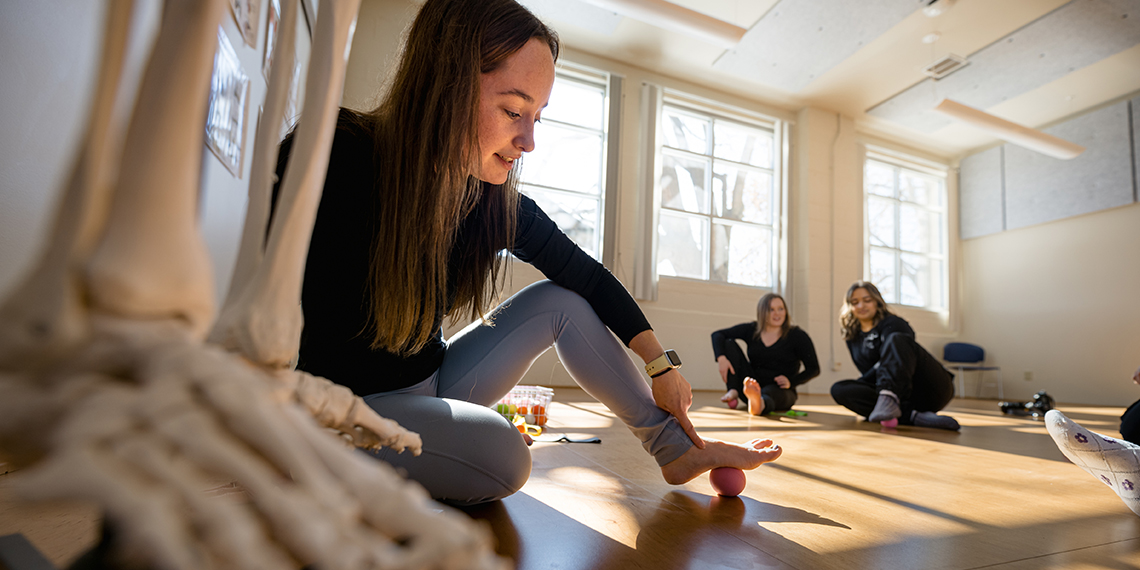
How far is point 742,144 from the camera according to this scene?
659cm

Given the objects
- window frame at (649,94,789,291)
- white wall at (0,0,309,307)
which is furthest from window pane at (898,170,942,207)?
white wall at (0,0,309,307)

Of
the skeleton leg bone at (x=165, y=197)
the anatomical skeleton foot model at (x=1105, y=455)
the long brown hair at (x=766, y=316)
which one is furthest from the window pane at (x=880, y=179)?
the skeleton leg bone at (x=165, y=197)

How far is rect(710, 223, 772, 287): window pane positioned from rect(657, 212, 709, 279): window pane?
0.13 metres

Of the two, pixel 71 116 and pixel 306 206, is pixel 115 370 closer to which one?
pixel 306 206

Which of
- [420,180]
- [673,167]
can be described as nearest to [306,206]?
[420,180]

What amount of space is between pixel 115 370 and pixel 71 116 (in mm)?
1220

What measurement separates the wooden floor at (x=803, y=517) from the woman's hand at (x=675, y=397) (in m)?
0.14

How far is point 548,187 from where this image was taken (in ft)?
18.5

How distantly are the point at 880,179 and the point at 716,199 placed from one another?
2.56 meters

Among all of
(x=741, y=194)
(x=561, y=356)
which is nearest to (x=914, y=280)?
(x=741, y=194)

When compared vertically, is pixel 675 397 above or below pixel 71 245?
below

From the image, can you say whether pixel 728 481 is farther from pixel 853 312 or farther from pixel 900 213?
pixel 900 213

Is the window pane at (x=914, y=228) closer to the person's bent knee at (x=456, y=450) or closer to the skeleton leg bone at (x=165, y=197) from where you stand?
the person's bent knee at (x=456, y=450)

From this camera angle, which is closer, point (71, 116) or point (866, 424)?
point (71, 116)
